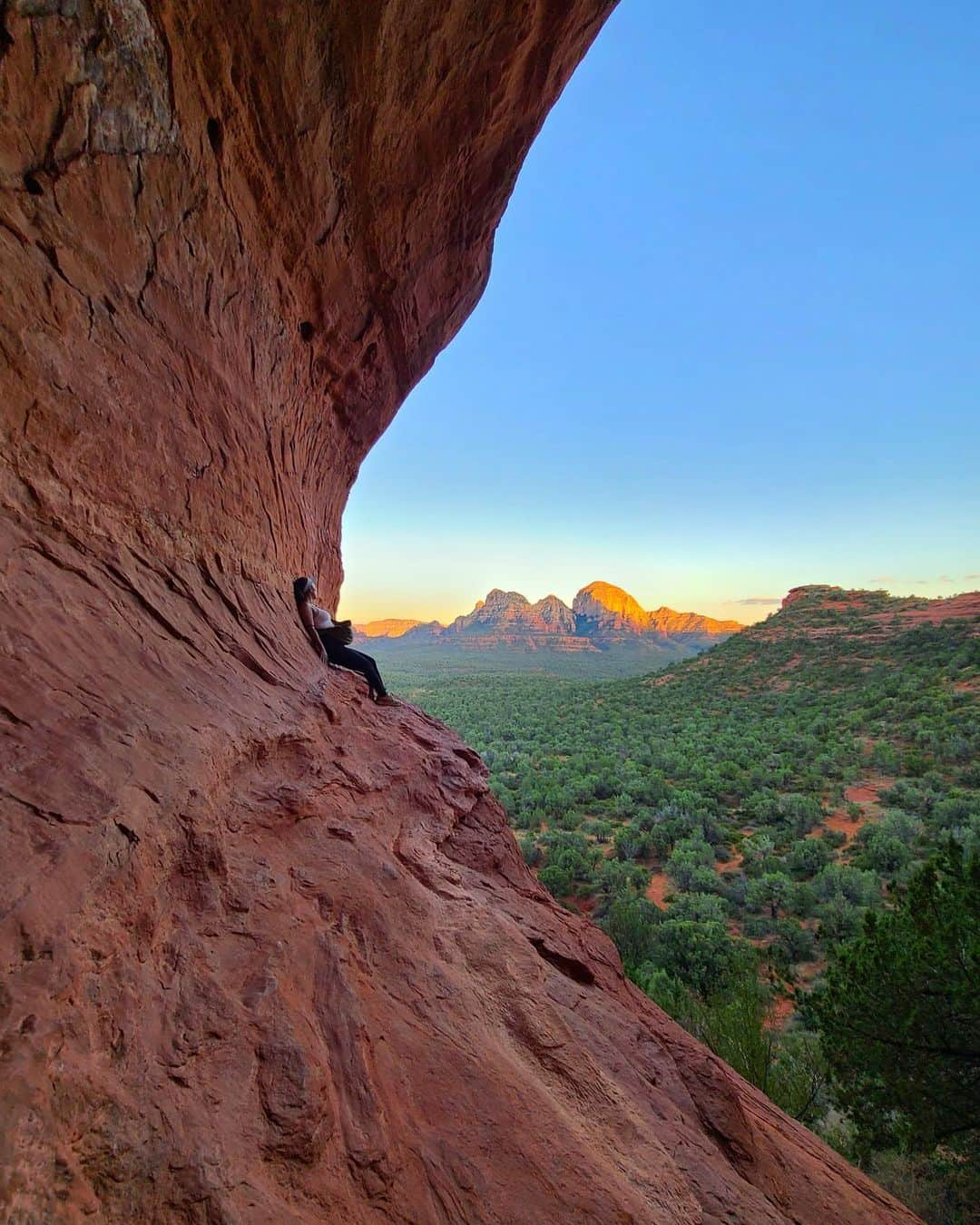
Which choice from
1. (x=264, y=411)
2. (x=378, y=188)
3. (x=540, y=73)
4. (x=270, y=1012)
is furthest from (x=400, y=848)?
(x=540, y=73)

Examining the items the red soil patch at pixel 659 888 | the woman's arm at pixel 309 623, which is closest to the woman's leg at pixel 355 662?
the woman's arm at pixel 309 623

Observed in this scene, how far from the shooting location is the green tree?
6.18m

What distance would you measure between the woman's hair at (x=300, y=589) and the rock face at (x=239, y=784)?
0.74 m

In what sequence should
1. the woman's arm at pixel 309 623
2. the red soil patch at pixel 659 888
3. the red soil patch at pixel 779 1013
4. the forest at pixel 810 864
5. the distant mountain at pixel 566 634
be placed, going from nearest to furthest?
the forest at pixel 810 864 < the woman's arm at pixel 309 623 < the red soil patch at pixel 779 1013 < the red soil patch at pixel 659 888 < the distant mountain at pixel 566 634

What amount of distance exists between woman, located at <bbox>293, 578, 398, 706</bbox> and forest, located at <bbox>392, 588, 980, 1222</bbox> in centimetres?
732

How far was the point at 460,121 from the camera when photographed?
569cm

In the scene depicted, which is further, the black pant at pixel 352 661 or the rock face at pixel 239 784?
the black pant at pixel 352 661

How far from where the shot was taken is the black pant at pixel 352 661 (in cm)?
771

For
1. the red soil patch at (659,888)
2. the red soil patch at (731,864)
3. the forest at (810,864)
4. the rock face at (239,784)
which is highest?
the rock face at (239,784)

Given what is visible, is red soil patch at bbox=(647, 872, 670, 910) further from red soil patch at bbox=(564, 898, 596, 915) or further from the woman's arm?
the woman's arm

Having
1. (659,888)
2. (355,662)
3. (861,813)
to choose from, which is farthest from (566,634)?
(355,662)

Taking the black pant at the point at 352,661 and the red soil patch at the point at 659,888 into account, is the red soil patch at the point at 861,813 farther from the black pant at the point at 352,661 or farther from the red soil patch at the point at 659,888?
the black pant at the point at 352,661

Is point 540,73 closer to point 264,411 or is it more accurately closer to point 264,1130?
point 264,411

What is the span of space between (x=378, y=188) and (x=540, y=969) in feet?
25.1
